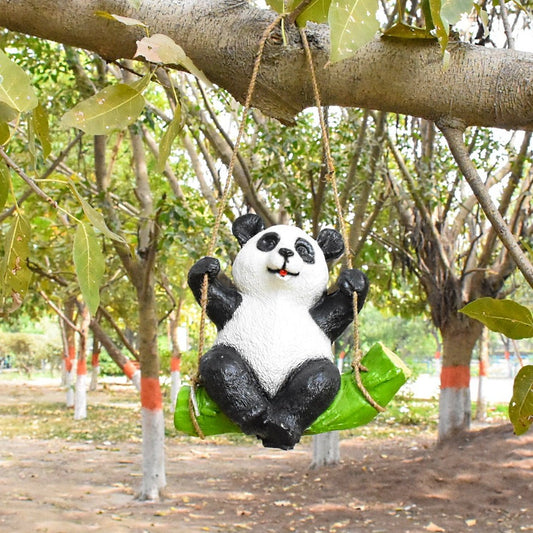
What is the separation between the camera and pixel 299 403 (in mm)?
1409

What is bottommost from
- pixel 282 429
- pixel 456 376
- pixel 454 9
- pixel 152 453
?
pixel 152 453

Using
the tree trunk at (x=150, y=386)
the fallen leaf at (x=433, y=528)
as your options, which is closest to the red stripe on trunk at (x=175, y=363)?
the tree trunk at (x=150, y=386)

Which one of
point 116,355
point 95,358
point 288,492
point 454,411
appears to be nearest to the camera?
point 288,492

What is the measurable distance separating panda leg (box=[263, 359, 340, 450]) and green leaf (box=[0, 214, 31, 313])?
2.22ft

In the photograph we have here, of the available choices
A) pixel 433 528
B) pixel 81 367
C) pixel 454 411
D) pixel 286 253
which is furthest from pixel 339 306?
pixel 81 367

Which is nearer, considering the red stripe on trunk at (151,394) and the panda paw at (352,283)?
the panda paw at (352,283)

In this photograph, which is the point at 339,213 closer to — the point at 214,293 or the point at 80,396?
the point at 214,293

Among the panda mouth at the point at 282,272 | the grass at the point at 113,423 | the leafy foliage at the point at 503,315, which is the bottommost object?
the grass at the point at 113,423

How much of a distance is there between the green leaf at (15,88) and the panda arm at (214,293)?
0.51 metres

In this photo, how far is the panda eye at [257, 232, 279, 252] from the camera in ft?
5.17

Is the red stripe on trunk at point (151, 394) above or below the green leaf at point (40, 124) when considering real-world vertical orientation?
below

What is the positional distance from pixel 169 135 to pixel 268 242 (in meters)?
0.34

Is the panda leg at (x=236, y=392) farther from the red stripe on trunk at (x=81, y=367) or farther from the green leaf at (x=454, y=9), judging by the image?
the red stripe on trunk at (x=81, y=367)

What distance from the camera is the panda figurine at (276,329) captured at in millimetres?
1413
